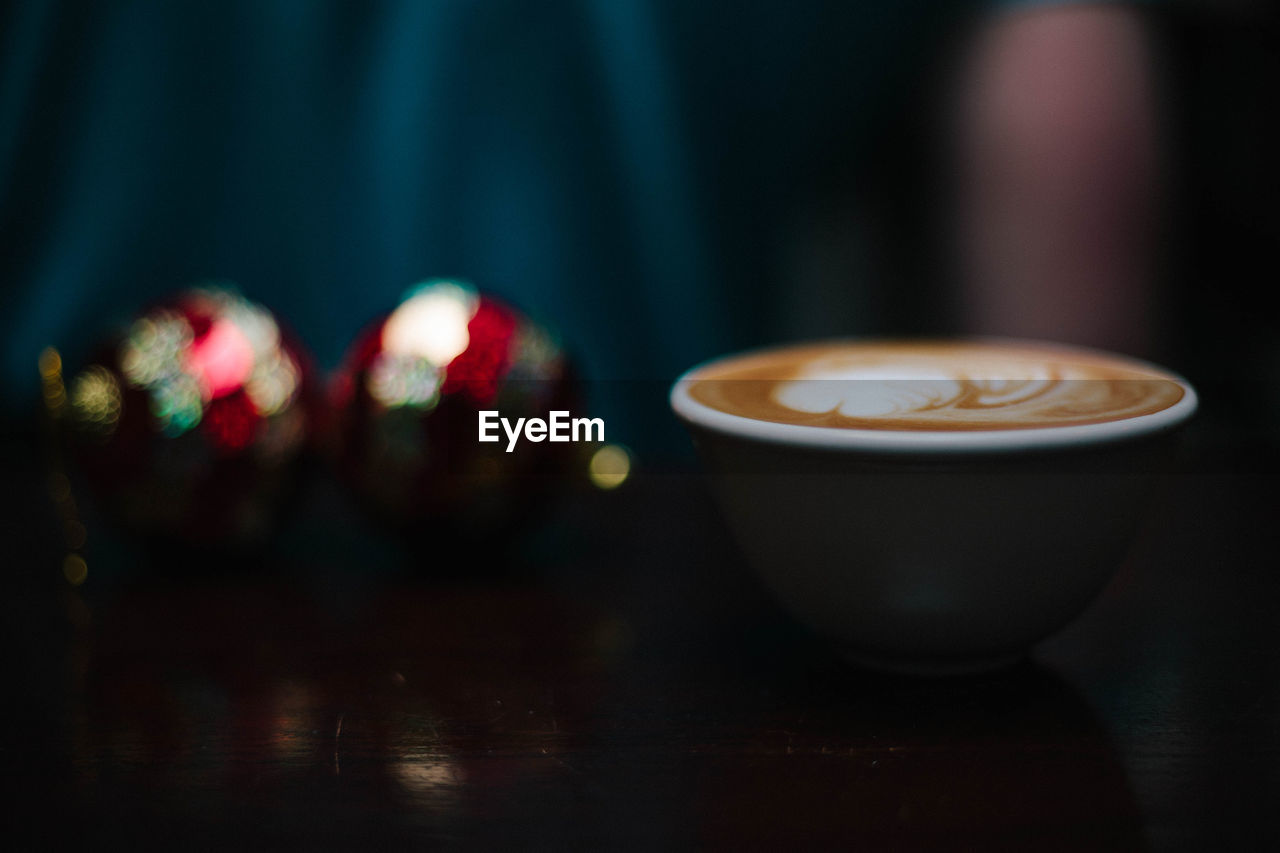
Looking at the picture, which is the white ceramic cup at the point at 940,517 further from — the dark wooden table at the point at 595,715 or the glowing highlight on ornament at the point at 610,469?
the glowing highlight on ornament at the point at 610,469

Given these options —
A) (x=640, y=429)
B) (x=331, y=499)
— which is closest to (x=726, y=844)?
(x=331, y=499)

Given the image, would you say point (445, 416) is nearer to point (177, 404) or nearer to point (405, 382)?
point (405, 382)

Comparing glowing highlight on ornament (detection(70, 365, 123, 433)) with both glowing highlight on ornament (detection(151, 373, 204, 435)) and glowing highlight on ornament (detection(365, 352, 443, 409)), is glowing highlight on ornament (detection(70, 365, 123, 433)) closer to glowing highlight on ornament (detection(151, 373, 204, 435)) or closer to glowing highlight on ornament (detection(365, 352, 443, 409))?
glowing highlight on ornament (detection(151, 373, 204, 435))

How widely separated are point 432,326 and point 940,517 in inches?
13.2

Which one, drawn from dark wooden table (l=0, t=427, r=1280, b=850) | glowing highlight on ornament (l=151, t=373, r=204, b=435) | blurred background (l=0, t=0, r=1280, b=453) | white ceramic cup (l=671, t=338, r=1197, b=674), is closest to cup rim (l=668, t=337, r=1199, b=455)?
white ceramic cup (l=671, t=338, r=1197, b=674)

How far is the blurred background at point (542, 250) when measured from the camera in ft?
2.07

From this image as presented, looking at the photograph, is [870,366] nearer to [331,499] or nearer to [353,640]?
[353,640]

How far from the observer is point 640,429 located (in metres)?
1.02

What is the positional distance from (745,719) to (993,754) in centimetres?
10

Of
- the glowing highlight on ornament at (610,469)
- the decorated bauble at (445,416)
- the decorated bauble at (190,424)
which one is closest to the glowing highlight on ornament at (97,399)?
the decorated bauble at (190,424)

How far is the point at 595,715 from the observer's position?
46cm

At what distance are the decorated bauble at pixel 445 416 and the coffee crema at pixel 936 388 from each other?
134 millimetres

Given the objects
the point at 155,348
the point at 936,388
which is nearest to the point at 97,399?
the point at 155,348

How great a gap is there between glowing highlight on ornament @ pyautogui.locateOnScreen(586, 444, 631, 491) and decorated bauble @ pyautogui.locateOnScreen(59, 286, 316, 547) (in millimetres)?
222
